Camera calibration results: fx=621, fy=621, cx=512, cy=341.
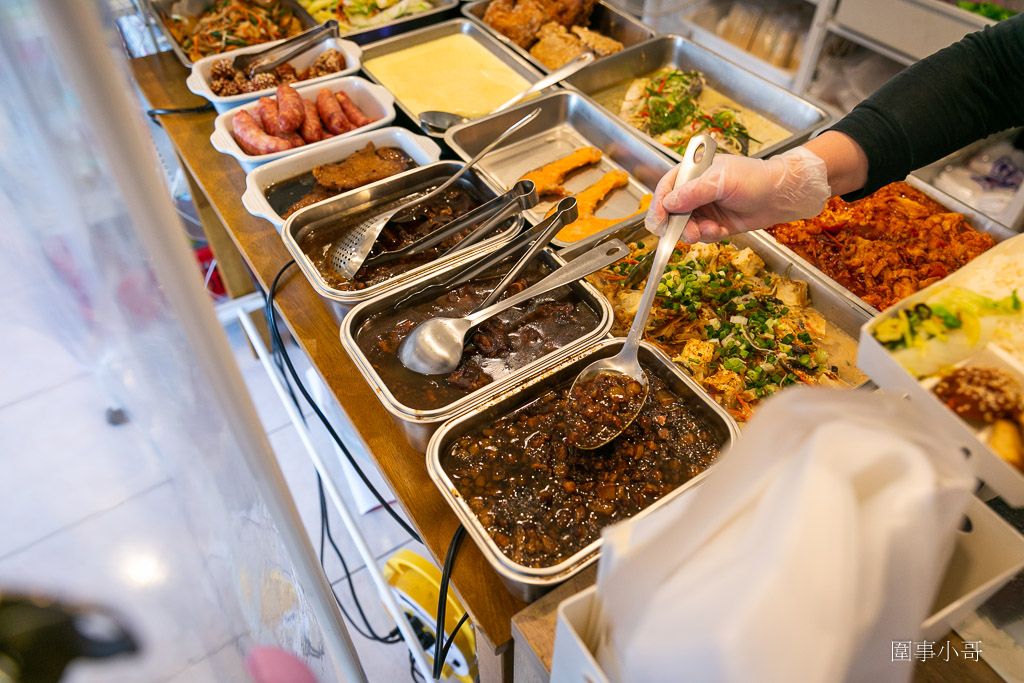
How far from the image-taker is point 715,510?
0.58 meters

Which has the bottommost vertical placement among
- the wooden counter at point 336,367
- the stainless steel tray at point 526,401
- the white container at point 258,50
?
the wooden counter at point 336,367

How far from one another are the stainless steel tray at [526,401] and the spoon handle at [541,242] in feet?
0.86

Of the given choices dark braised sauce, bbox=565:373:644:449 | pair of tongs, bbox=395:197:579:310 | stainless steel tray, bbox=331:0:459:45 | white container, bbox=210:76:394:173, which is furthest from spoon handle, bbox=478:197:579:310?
stainless steel tray, bbox=331:0:459:45

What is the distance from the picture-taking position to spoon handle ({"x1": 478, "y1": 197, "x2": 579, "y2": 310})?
1.51m

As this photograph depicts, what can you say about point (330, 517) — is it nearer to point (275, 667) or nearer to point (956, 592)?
point (275, 667)

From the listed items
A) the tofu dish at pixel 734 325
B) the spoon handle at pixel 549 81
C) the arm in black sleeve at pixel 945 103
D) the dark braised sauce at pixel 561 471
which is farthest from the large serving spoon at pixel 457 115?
the dark braised sauce at pixel 561 471

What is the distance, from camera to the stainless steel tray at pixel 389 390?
1.26 m

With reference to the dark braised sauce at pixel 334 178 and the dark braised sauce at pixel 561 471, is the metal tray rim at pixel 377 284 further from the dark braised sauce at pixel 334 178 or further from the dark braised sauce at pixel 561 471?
the dark braised sauce at pixel 561 471

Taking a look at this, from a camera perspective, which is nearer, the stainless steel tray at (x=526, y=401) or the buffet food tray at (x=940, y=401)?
the buffet food tray at (x=940, y=401)

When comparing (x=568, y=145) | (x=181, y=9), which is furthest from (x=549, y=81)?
(x=181, y=9)

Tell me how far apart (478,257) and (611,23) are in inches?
75.1

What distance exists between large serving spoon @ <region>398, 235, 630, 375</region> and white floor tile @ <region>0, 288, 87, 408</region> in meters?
0.87

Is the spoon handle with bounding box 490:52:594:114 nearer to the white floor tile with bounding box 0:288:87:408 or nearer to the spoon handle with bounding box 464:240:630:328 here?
the spoon handle with bounding box 464:240:630:328

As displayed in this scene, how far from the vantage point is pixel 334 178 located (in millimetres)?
1905
